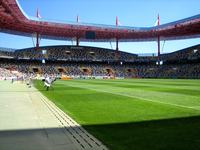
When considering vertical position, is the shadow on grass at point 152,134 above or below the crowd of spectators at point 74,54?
below

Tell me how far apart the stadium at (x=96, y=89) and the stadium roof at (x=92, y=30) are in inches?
11.7

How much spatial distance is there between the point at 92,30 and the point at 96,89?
68.8 metres

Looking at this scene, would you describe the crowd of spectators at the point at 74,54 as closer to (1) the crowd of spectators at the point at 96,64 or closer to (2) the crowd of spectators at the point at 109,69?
(1) the crowd of spectators at the point at 96,64

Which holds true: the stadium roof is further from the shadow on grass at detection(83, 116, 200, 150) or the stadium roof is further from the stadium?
the shadow on grass at detection(83, 116, 200, 150)

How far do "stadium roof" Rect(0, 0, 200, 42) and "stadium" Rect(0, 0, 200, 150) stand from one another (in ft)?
0.98

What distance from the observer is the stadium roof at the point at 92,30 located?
84050mm

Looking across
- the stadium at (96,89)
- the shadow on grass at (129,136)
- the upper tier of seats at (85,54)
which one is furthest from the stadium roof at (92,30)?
the shadow on grass at (129,136)

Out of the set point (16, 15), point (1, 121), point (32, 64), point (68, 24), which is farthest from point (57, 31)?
point (1, 121)

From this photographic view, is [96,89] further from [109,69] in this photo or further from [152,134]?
[109,69]

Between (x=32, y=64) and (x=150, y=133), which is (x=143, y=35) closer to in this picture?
(x=32, y=64)

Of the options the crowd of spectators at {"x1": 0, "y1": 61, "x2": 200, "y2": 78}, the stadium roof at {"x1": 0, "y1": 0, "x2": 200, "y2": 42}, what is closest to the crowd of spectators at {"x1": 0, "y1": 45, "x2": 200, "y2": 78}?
the crowd of spectators at {"x1": 0, "y1": 61, "x2": 200, "y2": 78}

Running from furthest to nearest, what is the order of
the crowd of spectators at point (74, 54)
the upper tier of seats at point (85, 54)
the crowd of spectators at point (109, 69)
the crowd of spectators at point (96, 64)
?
1. the crowd of spectators at point (74, 54)
2. the upper tier of seats at point (85, 54)
3. the crowd of spectators at point (96, 64)
4. the crowd of spectators at point (109, 69)

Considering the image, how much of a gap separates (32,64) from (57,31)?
15952 mm

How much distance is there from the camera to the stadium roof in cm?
8405
